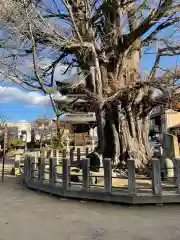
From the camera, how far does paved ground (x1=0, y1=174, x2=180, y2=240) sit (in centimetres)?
374

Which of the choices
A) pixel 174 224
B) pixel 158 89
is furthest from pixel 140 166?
pixel 174 224

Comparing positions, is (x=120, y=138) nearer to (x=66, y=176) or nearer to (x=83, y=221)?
(x=66, y=176)

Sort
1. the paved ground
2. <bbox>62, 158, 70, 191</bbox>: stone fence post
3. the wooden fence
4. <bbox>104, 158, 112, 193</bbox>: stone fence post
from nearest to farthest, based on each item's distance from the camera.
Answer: the paved ground → the wooden fence → <bbox>104, 158, 112, 193</bbox>: stone fence post → <bbox>62, 158, 70, 191</bbox>: stone fence post

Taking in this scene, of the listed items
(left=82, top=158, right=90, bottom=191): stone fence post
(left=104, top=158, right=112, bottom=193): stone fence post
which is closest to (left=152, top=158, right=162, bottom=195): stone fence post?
(left=104, top=158, right=112, bottom=193): stone fence post

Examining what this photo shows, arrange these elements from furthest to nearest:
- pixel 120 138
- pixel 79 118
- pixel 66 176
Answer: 1. pixel 79 118
2. pixel 120 138
3. pixel 66 176

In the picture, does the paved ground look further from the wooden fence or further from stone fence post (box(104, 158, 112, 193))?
stone fence post (box(104, 158, 112, 193))

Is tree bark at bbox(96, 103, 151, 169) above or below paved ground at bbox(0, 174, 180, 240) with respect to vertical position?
above

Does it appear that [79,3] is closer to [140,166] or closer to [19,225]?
[140,166]

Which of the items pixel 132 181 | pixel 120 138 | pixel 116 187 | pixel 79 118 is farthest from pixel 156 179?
pixel 79 118

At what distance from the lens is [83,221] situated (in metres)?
4.44

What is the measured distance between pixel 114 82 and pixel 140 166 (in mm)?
3006

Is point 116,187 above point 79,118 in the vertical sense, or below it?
below

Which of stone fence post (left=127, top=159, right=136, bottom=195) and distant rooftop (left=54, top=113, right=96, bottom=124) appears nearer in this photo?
stone fence post (left=127, top=159, right=136, bottom=195)

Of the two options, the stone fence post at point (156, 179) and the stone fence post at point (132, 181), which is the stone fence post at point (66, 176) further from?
the stone fence post at point (156, 179)
